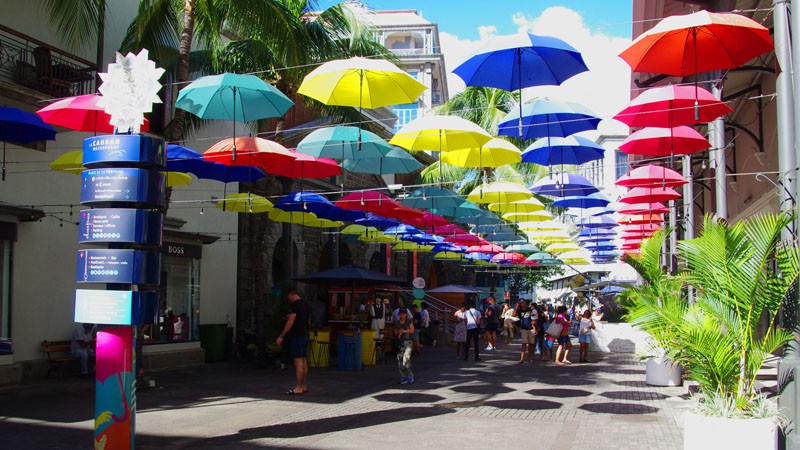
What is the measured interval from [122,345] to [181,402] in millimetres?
4865

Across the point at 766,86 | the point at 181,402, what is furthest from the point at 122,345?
the point at 766,86

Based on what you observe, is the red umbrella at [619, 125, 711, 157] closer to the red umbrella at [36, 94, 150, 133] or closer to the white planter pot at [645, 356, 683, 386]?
the white planter pot at [645, 356, 683, 386]

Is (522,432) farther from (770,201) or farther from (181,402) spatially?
(770,201)

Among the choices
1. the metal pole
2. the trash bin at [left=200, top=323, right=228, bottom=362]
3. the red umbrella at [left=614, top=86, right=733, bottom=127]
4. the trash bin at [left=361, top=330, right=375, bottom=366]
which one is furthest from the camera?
the trash bin at [left=200, top=323, right=228, bottom=362]

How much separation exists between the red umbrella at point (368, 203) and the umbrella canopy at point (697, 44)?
429 inches

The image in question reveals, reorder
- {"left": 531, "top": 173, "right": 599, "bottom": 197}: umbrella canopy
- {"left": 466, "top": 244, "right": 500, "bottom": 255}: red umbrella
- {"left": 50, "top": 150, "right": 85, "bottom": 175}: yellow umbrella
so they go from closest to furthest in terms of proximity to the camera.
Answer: {"left": 50, "top": 150, "right": 85, "bottom": 175}: yellow umbrella < {"left": 531, "top": 173, "right": 599, "bottom": 197}: umbrella canopy < {"left": 466, "top": 244, "right": 500, "bottom": 255}: red umbrella

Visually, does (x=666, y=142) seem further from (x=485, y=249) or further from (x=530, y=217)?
(x=485, y=249)

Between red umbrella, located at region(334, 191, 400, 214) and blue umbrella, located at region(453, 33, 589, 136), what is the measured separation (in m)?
8.40

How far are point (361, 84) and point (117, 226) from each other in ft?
14.5

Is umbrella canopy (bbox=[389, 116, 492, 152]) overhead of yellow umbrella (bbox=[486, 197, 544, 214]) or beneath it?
overhead

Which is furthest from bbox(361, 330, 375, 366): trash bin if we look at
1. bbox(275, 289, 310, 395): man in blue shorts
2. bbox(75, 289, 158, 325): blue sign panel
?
bbox(75, 289, 158, 325): blue sign panel

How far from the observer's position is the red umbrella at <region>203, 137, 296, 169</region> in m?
12.7

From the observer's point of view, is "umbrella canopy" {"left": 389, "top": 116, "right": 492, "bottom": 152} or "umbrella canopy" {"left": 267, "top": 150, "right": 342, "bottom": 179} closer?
"umbrella canopy" {"left": 389, "top": 116, "right": 492, "bottom": 152}

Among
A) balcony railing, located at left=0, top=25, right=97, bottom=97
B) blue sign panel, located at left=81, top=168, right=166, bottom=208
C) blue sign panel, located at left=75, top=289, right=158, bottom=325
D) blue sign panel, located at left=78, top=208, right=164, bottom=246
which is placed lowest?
blue sign panel, located at left=75, top=289, right=158, bottom=325
